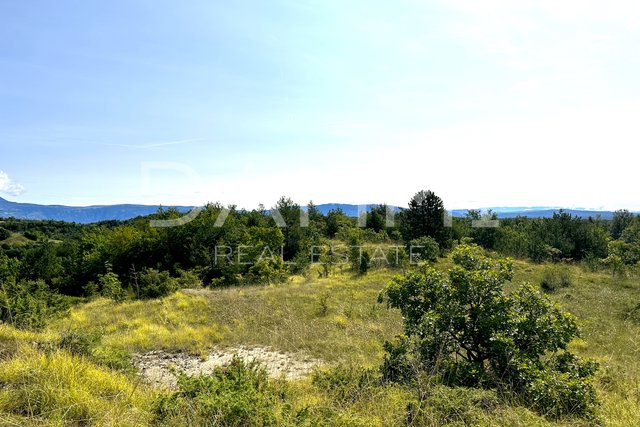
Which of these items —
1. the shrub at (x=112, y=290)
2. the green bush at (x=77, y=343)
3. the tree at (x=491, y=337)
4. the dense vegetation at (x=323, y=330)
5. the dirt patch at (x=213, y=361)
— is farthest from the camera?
the shrub at (x=112, y=290)

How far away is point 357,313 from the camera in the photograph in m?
10.9

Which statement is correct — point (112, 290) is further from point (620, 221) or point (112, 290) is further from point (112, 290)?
point (620, 221)

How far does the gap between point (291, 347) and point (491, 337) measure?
199 inches

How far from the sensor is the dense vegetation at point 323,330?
9.81 ft

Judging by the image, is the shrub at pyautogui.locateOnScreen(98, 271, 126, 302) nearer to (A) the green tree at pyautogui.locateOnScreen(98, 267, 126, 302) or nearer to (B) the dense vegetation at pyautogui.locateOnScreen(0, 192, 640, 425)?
(A) the green tree at pyautogui.locateOnScreen(98, 267, 126, 302)

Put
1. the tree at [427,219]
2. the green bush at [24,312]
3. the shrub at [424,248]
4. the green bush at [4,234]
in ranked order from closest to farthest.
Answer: the green bush at [24,312]
the shrub at [424,248]
the tree at [427,219]
the green bush at [4,234]

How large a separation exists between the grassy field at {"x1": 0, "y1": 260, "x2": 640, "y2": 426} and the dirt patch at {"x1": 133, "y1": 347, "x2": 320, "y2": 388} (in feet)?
1.21

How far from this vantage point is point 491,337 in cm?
365

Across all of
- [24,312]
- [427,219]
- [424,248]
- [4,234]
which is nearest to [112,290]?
[24,312]

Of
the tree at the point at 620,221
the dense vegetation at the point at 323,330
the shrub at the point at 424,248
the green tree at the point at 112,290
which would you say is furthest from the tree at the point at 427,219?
the tree at the point at 620,221

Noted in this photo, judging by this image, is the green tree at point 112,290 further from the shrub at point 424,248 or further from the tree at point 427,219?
the tree at point 427,219

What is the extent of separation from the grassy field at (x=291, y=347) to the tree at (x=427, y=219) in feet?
21.7

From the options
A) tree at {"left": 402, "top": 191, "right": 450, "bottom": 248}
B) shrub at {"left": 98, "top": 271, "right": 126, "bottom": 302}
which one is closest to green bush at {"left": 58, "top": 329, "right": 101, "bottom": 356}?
shrub at {"left": 98, "top": 271, "right": 126, "bottom": 302}

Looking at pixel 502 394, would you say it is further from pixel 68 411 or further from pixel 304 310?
pixel 304 310
